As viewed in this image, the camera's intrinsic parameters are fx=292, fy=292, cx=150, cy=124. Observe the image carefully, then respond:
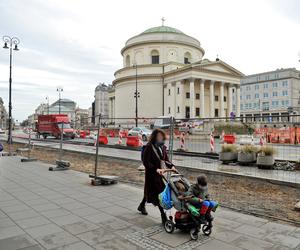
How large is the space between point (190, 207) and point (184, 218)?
0.29m

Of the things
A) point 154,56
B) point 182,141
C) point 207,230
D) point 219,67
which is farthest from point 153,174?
point 154,56

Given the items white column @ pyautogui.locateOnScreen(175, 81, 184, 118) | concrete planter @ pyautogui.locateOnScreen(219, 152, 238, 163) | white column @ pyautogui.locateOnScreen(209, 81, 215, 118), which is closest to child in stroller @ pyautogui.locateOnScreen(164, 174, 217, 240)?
concrete planter @ pyautogui.locateOnScreen(219, 152, 238, 163)

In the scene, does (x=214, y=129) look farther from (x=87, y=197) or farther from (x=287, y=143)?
(x=87, y=197)

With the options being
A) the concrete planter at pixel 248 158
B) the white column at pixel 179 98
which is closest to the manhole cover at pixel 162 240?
the concrete planter at pixel 248 158

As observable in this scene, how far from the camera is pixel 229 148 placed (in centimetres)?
1316

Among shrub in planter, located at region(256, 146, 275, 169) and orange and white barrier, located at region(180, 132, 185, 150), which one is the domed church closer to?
orange and white barrier, located at region(180, 132, 185, 150)

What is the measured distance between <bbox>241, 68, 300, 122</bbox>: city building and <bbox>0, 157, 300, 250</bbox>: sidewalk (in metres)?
89.7

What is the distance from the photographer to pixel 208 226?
4.61 metres

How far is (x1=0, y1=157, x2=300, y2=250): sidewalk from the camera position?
14.1 feet

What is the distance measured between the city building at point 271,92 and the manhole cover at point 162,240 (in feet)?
298

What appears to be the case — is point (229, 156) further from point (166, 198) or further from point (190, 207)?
point (190, 207)

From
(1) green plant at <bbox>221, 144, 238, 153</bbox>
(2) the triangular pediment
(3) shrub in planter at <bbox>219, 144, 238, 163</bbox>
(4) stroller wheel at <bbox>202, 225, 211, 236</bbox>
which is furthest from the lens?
(2) the triangular pediment

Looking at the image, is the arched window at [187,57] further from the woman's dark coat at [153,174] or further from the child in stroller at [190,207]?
the child in stroller at [190,207]

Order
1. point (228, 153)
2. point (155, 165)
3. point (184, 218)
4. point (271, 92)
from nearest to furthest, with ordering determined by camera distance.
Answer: point (184, 218) → point (155, 165) → point (228, 153) → point (271, 92)
